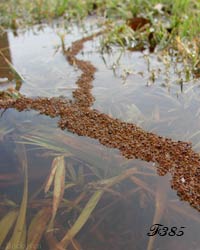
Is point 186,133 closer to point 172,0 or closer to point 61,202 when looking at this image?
point 61,202

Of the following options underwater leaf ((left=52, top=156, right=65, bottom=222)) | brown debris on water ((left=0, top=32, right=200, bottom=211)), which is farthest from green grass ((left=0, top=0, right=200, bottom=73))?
underwater leaf ((left=52, top=156, right=65, bottom=222))

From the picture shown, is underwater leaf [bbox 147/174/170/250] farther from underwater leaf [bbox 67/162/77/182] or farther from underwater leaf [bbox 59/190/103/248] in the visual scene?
underwater leaf [bbox 67/162/77/182]

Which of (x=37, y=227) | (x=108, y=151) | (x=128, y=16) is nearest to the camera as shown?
(x=37, y=227)

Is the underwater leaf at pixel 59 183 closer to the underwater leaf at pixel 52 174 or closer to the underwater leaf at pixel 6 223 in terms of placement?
the underwater leaf at pixel 52 174

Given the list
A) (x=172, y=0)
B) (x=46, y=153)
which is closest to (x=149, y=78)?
(x=46, y=153)

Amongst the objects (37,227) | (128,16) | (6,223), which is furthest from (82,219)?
(128,16)

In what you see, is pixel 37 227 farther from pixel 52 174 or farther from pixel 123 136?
pixel 123 136
